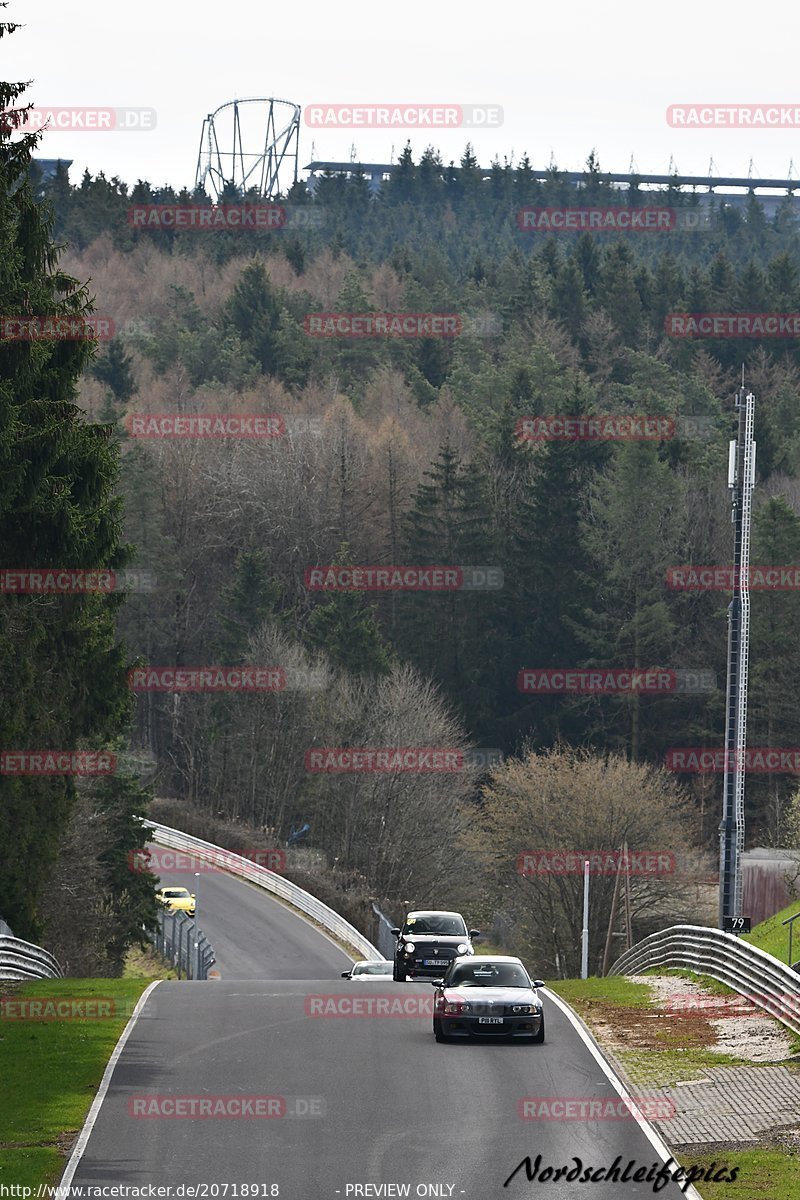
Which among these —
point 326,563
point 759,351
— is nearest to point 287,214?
point 759,351

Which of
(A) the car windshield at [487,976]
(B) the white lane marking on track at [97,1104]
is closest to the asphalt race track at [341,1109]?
(B) the white lane marking on track at [97,1104]

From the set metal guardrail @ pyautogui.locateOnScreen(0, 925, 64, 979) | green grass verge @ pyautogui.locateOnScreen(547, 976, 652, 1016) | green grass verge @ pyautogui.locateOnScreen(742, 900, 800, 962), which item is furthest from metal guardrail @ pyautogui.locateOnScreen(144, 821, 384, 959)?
green grass verge @ pyautogui.locateOnScreen(547, 976, 652, 1016)

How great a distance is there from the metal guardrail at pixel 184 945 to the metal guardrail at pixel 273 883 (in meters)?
3.57

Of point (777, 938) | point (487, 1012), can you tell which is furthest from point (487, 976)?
point (777, 938)

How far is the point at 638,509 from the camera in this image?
9094 cm

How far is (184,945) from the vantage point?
52281 millimetres

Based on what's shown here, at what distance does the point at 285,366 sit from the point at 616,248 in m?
26.6

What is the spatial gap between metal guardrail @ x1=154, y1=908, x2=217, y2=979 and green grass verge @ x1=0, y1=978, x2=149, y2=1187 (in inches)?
824

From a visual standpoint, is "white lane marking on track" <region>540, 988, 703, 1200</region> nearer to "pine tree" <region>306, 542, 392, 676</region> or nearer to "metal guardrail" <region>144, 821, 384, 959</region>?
"metal guardrail" <region>144, 821, 384, 959</region>

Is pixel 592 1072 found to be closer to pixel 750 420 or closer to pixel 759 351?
pixel 750 420

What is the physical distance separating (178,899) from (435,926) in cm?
3030

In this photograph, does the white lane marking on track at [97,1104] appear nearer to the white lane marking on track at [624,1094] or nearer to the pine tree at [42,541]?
the white lane marking on track at [624,1094]

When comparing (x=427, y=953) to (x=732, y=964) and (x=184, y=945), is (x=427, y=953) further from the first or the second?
(x=184, y=945)

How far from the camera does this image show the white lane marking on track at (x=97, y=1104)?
1577cm
